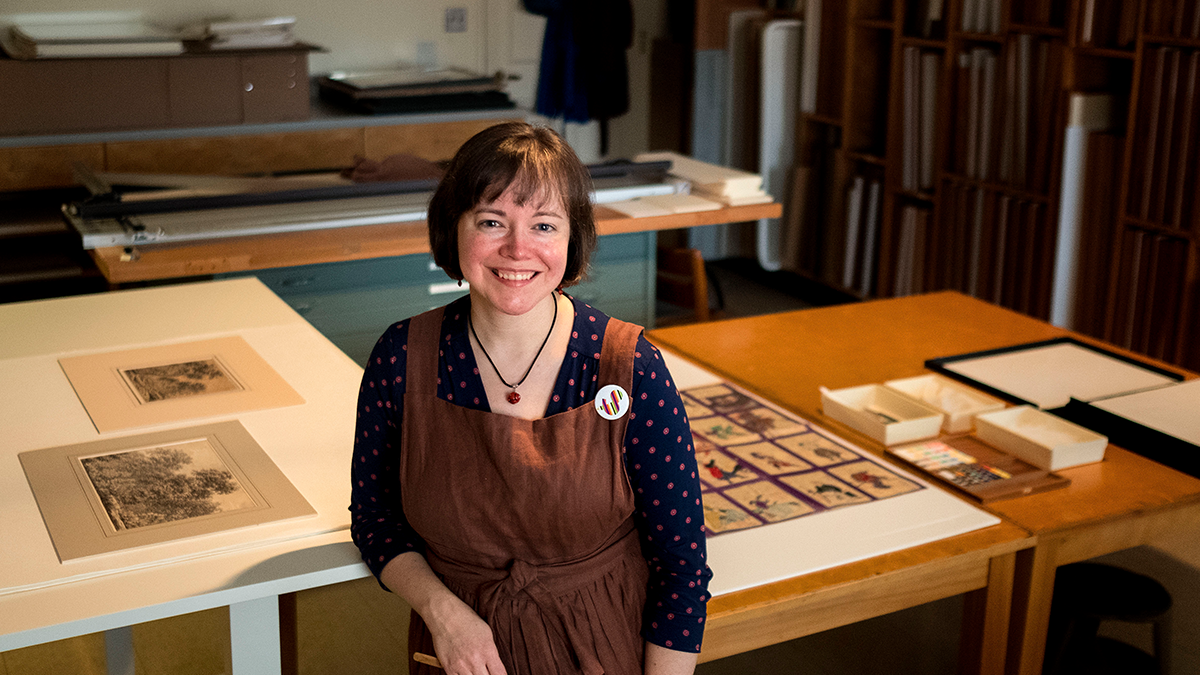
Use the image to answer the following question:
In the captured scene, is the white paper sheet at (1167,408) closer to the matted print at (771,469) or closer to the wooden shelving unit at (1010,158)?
the matted print at (771,469)

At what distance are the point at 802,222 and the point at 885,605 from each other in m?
3.87

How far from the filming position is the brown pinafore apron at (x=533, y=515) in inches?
52.3

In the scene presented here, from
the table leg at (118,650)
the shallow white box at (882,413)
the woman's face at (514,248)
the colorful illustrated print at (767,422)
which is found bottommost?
the table leg at (118,650)

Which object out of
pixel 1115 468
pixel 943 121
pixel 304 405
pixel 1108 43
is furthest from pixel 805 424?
pixel 943 121

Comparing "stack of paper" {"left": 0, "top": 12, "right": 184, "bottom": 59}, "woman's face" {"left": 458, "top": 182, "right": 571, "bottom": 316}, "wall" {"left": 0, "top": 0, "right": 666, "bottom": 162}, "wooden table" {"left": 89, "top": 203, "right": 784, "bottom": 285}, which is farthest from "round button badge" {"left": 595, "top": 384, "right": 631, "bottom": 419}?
"wall" {"left": 0, "top": 0, "right": 666, "bottom": 162}

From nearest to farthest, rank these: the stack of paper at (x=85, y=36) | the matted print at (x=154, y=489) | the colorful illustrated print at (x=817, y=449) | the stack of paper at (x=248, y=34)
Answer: the matted print at (x=154, y=489), the colorful illustrated print at (x=817, y=449), the stack of paper at (x=85, y=36), the stack of paper at (x=248, y=34)

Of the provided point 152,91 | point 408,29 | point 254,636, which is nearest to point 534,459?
point 254,636

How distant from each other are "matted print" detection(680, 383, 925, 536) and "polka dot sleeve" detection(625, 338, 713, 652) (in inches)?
14.6

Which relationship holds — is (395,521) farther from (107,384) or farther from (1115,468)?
(1115,468)

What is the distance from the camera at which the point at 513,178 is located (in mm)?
1267

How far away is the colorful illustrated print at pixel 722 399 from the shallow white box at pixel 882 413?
0.15 m

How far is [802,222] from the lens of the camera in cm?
541

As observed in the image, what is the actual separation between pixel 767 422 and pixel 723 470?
0.25m

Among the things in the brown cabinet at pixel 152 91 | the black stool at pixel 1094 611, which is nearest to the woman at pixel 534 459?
the black stool at pixel 1094 611
